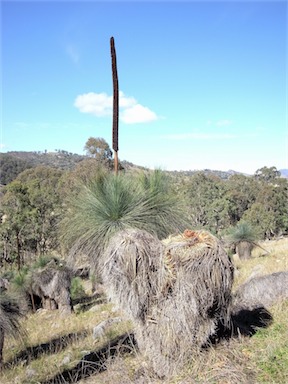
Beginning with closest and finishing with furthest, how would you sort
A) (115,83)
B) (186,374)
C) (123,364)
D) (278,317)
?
(186,374) → (123,364) → (278,317) → (115,83)

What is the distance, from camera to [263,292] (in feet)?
20.0

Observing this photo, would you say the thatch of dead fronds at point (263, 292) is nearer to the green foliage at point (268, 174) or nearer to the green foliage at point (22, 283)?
the green foliage at point (22, 283)

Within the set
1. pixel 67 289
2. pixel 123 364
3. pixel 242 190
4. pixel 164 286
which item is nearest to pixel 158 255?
pixel 164 286

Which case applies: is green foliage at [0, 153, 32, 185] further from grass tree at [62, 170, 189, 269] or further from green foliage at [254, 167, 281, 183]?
grass tree at [62, 170, 189, 269]

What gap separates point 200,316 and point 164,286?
1.85 feet

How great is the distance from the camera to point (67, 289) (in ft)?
34.3

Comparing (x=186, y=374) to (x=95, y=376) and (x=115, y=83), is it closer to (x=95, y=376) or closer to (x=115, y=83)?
(x=95, y=376)

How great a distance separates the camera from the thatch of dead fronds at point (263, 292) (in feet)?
19.1

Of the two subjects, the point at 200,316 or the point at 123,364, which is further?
the point at 123,364

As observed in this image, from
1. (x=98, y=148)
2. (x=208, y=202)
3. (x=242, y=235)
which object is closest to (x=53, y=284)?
(x=242, y=235)

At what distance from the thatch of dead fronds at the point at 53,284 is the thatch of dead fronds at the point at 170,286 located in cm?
698

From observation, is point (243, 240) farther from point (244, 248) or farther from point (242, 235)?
point (244, 248)

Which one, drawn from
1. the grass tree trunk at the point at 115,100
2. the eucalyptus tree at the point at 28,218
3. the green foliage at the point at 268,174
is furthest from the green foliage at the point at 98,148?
the green foliage at the point at 268,174

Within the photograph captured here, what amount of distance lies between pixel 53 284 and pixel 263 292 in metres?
6.66
